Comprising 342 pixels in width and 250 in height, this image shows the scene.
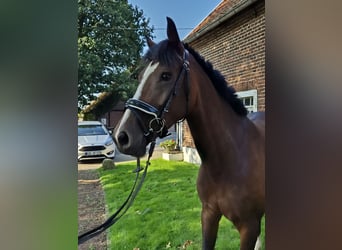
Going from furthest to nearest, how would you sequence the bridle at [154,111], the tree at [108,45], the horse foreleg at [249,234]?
the horse foreleg at [249,234] → the tree at [108,45] → the bridle at [154,111]

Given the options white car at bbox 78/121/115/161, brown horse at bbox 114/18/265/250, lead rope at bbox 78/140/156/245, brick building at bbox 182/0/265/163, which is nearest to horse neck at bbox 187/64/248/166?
brown horse at bbox 114/18/265/250

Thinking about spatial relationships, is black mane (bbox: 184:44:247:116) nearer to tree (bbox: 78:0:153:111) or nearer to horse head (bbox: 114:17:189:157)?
horse head (bbox: 114:17:189:157)

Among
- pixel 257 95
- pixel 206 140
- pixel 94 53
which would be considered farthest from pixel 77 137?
pixel 257 95

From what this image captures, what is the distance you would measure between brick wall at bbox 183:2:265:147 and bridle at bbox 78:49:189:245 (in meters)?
0.23

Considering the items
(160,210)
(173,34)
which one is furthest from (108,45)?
(160,210)

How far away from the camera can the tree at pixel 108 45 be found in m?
1.22

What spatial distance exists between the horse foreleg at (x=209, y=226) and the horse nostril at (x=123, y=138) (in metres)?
0.53

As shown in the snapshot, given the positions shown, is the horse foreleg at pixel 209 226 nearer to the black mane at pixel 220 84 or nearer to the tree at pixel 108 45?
the black mane at pixel 220 84

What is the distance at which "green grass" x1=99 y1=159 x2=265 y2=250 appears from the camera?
131 centimetres

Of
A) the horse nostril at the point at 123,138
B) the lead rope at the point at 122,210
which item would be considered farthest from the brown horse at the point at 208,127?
the lead rope at the point at 122,210

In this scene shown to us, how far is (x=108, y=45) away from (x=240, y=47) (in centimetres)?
65
